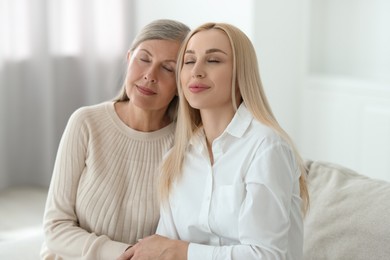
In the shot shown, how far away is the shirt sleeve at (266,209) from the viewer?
1.26 meters

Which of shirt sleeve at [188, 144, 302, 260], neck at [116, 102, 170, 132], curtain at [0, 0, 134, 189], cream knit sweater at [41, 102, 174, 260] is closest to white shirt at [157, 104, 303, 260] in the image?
shirt sleeve at [188, 144, 302, 260]

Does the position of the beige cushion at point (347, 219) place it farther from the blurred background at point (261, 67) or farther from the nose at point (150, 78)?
the blurred background at point (261, 67)

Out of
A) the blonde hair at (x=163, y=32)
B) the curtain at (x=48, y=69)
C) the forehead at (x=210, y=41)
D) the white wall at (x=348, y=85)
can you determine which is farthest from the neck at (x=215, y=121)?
the curtain at (x=48, y=69)

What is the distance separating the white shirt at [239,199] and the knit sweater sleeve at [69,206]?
0.66 ft

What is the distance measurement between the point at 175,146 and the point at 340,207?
1.50 ft

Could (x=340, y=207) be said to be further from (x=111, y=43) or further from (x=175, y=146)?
(x=111, y=43)

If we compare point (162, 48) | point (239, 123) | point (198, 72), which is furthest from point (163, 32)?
point (239, 123)

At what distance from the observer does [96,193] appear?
62.7 inches

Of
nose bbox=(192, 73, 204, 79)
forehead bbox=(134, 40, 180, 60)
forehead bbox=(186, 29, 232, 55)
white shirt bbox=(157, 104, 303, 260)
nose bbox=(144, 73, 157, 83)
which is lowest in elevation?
white shirt bbox=(157, 104, 303, 260)

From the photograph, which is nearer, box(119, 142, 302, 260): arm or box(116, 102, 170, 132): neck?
box(119, 142, 302, 260): arm

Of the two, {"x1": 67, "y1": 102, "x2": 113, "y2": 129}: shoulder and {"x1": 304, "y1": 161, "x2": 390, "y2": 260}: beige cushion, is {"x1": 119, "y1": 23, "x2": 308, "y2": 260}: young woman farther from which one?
{"x1": 67, "y1": 102, "x2": 113, "y2": 129}: shoulder

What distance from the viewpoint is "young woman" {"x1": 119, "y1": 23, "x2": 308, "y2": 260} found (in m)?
1.27

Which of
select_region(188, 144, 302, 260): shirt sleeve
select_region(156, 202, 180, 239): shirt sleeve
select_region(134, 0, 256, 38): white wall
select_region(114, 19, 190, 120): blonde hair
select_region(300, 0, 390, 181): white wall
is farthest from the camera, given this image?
A: select_region(134, 0, 256, 38): white wall

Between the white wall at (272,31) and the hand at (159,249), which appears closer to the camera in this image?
the hand at (159,249)
